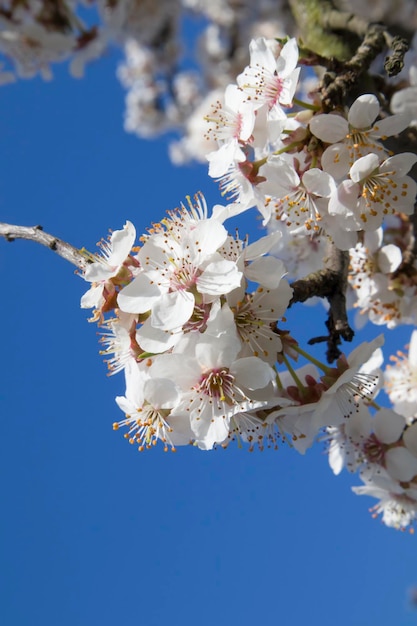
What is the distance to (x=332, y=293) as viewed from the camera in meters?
2.05

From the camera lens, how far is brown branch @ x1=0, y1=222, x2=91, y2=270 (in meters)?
1.65

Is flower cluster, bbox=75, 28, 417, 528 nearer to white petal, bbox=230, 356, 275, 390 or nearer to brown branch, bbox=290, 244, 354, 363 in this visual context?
white petal, bbox=230, 356, 275, 390

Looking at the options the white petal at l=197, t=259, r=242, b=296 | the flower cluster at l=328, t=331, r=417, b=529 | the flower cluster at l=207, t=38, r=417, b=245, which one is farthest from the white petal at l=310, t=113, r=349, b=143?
the flower cluster at l=328, t=331, r=417, b=529

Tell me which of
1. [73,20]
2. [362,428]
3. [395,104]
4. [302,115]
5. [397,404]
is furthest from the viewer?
[73,20]

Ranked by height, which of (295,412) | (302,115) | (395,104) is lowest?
(295,412)

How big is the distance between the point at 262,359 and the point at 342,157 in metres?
0.66

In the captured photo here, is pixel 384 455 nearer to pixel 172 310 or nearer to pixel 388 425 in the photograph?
pixel 388 425

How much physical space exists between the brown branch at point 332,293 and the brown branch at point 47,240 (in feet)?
2.01

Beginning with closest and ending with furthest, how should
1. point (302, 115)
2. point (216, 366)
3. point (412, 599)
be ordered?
point (216, 366) → point (302, 115) → point (412, 599)

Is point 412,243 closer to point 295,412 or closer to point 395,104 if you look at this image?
point 395,104

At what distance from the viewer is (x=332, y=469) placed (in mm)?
2365

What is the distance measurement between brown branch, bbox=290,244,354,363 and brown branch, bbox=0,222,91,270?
61cm

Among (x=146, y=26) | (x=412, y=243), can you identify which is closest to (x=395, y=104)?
(x=412, y=243)

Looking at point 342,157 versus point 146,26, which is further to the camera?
point 146,26
